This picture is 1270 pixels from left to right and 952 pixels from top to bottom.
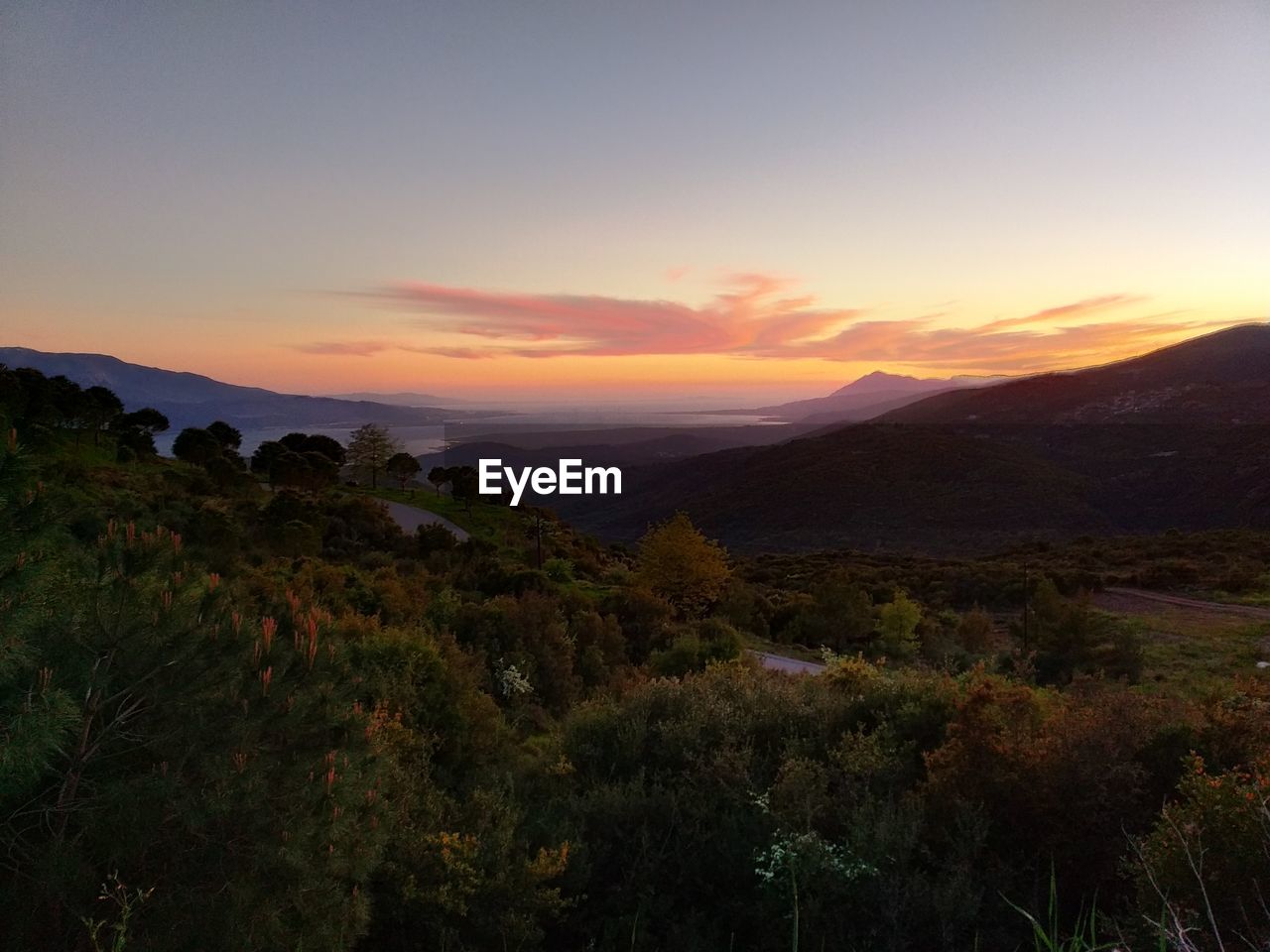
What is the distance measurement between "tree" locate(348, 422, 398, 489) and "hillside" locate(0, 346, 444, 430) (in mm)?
14490

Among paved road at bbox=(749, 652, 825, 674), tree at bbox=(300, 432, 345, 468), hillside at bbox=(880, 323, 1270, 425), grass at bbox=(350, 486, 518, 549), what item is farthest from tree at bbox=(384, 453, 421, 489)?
hillside at bbox=(880, 323, 1270, 425)

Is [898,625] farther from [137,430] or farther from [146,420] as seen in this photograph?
[146,420]

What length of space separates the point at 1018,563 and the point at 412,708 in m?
46.5

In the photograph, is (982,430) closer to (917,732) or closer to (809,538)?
(809,538)

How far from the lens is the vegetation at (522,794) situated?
12.4 feet

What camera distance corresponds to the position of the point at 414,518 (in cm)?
3891

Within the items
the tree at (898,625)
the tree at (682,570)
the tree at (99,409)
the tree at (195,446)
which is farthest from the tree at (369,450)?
the tree at (898,625)

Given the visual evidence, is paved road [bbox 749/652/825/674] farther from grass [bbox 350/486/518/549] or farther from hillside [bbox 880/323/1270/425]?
hillside [bbox 880/323/1270/425]

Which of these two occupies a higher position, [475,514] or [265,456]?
[265,456]

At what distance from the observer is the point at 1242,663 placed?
2241cm

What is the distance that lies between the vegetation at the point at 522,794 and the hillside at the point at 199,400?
187ft

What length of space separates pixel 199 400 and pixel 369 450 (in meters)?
74.8

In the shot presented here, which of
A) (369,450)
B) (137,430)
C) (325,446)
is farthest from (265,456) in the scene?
(369,450)

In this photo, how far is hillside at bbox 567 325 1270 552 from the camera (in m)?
68.4
